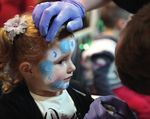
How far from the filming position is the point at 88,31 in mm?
2830

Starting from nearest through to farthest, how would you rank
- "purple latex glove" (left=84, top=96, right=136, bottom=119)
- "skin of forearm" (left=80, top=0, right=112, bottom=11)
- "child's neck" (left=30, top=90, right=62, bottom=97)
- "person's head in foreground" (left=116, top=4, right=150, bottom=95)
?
"person's head in foreground" (left=116, top=4, right=150, bottom=95)
"purple latex glove" (left=84, top=96, right=136, bottom=119)
"child's neck" (left=30, top=90, right=62, bottom=97)
"skin of forearm" (left=80, top=0, right=112, bottom=11)

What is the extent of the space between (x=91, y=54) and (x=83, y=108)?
3.40 ft

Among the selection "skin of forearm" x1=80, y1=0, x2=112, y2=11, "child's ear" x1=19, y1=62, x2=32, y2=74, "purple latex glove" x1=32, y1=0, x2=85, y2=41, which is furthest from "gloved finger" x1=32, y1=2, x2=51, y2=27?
"skin of forearm" x1=80, y1=0, x2=112, y2=11

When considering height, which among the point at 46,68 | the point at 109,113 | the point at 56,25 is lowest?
the point at 109,113

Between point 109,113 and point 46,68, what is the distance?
0.20m

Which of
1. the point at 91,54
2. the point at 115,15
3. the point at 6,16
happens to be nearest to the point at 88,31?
the point at 115,15

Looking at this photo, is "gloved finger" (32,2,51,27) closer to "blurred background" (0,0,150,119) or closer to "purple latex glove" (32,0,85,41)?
"purple latex glove" (32,0,85,41)

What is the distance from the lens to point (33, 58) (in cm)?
98

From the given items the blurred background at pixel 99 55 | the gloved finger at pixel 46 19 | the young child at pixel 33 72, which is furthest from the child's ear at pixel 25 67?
the blurred background at pixel 99 55

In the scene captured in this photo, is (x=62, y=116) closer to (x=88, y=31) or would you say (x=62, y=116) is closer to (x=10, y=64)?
(x=10, y=64)

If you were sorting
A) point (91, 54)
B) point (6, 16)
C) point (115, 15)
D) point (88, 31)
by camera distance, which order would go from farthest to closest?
point (115, 15), point (88, 31), point (91, 54), point (6, 16)

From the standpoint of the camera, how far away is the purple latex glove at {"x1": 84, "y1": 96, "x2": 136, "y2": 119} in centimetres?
92

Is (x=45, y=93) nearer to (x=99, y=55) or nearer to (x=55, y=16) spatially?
(x=55, y=16)

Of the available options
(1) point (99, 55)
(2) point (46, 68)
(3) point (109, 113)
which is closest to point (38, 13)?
(2) point (46, 68)
